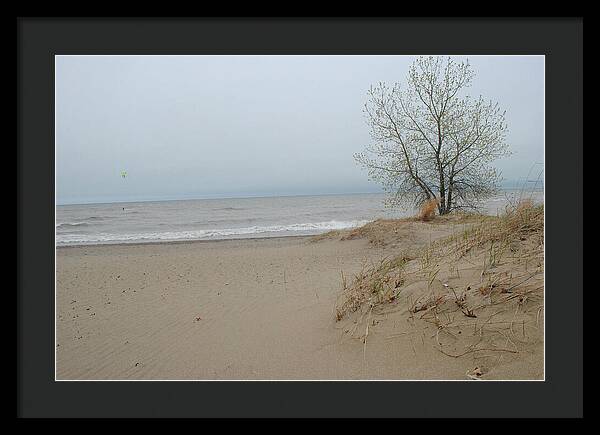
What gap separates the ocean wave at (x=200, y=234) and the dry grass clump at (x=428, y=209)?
137 cm

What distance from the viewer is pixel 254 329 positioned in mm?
1791

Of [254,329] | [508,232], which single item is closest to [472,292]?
[508,232]

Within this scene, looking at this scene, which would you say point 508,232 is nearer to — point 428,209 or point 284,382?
point 428,209

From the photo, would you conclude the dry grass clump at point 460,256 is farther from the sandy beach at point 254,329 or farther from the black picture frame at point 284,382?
the black picture frame at point 284,382

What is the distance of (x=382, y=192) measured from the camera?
127 inches

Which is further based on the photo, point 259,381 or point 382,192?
point 382,192

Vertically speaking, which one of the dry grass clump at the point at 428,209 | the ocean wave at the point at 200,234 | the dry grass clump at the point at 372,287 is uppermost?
the dry grass clump at the point at 428,209

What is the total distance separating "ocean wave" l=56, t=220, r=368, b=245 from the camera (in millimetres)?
4895

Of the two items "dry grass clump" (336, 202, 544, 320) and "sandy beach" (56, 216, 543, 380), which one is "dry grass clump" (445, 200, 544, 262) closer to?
"dry grass clump" (336, 202, 544, 320)

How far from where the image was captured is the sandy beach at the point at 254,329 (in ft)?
4.71

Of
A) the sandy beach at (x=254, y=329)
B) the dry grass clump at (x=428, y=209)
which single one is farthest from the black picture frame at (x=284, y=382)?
the dry grass clump at (x=428, y=209)
